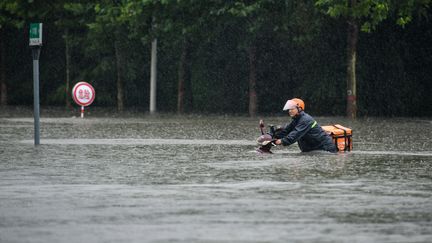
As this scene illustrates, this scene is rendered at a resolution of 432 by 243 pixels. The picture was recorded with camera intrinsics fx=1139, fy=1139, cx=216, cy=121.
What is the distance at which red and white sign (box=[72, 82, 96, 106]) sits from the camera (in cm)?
3938

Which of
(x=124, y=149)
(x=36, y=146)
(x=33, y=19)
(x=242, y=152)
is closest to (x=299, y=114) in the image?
(x=242, y=152)

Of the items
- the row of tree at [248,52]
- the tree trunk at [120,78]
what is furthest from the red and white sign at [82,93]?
the tree trunk at [120,78]

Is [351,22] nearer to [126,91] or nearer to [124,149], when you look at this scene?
[126,91]

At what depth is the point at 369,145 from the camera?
24578 millimetres

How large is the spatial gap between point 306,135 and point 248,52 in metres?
26.4

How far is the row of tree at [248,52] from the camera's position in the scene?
43.2 metres

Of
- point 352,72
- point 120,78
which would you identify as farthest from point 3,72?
point 352,72

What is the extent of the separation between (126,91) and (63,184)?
3958cm

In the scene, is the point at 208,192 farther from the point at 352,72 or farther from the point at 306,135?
the point at 352,72

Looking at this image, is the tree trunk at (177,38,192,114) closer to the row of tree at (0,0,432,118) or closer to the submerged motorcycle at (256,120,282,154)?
the row of tree at (0,0,432,118)

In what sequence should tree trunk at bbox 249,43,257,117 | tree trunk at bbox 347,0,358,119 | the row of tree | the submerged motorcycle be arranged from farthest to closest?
tree trunk at bbox 249,43,257,117 < the row of tree < tree trunk at bbox 347,0,358,119 < the submerged motorcycle

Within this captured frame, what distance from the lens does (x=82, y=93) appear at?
1556 inches

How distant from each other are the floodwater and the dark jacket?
12.9 inches

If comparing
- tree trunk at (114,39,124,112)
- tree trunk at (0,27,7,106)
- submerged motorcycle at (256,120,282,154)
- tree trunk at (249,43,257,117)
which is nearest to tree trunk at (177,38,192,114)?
tree trunk at (114,39,124,112)
